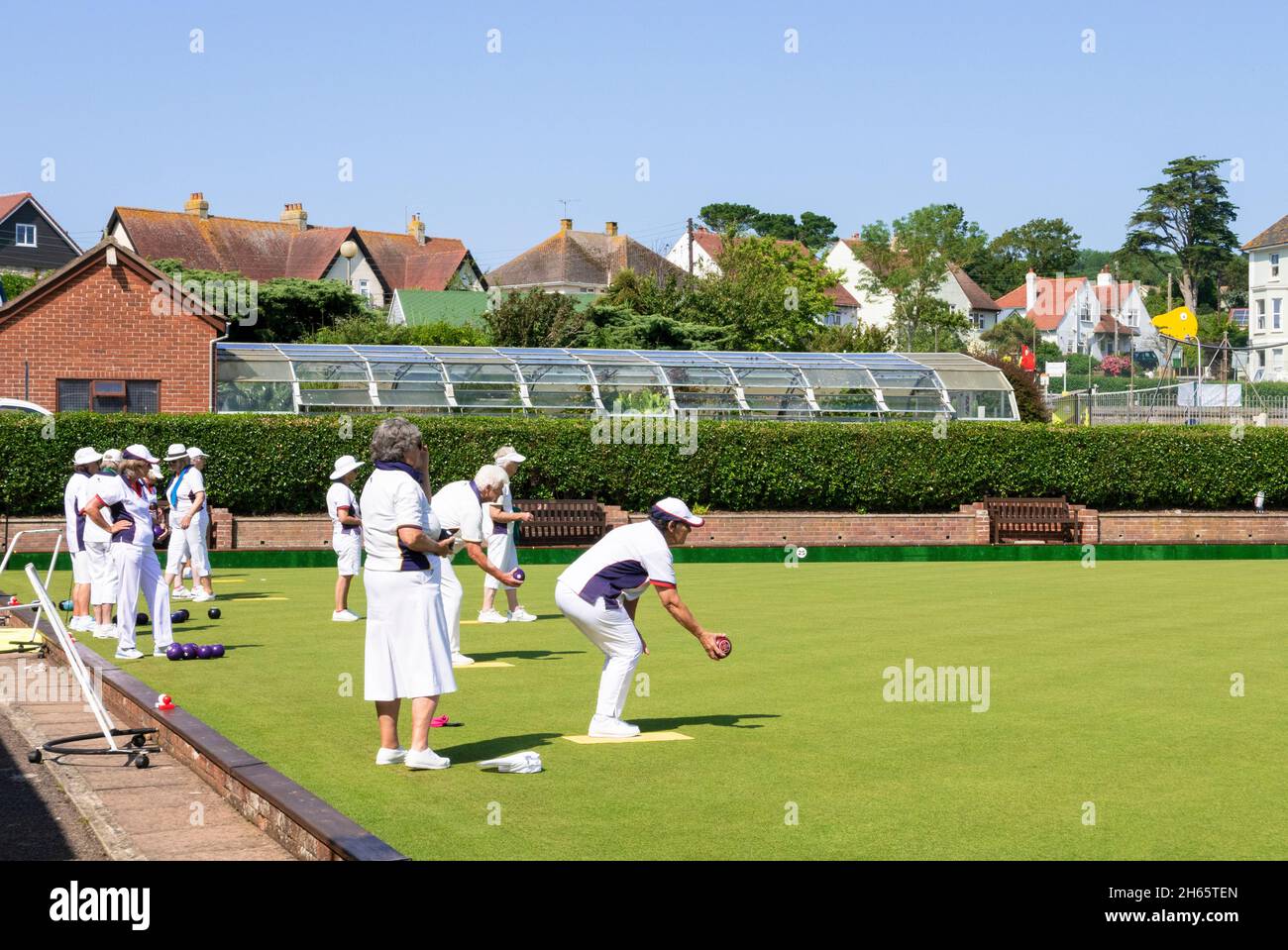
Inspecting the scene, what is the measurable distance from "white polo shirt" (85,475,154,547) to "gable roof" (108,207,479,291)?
70.0m

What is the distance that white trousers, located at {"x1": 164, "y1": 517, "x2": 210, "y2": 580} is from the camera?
54.0ft

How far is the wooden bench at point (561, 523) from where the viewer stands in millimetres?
26969

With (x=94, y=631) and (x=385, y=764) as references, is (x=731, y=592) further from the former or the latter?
(x=385, y=764)

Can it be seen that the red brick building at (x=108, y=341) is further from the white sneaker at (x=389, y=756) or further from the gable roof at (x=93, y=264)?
the white sneaker at (x=389, y=756)

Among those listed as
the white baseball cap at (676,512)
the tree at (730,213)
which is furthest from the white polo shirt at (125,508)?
the tree at (730,213)

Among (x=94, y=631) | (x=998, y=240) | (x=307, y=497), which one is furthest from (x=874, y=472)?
(x=998, y=240)

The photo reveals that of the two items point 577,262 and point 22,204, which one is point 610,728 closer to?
point 22,204

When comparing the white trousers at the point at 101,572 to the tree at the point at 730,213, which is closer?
the white trousers at the point at 101,572

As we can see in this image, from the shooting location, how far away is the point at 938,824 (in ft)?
22.3

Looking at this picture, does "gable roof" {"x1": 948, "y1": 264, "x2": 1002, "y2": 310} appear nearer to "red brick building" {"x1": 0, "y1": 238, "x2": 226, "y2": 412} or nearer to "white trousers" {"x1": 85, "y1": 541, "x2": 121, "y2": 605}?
"red brick building" {"x1": 0, "y1": 238, "x2": 226, "y2": 412}

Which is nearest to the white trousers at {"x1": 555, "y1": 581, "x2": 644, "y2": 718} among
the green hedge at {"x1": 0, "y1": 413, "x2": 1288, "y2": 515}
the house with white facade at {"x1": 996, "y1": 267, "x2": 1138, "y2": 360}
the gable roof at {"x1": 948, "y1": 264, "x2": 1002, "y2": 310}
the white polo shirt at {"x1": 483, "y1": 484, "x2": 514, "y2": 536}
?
the white polo shirt at {"x1": 483, "y1": 484, "x2": 514, "y2": 536}

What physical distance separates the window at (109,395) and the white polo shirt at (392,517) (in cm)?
2421
